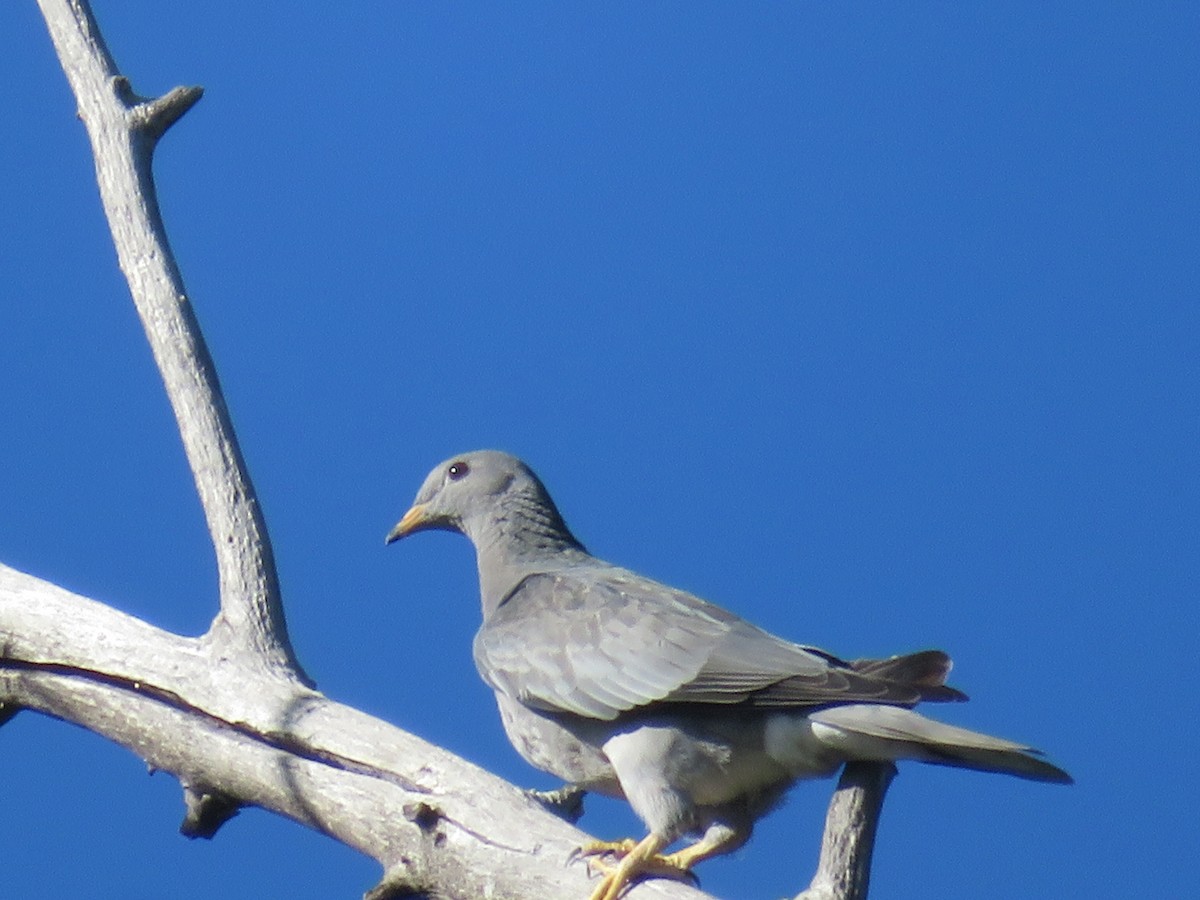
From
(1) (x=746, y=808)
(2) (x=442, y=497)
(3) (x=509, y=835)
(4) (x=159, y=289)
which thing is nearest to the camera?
(3) (x=509, y=835)

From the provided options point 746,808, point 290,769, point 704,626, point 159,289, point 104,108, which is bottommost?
point 290,769

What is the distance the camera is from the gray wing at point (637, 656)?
3.30 metres

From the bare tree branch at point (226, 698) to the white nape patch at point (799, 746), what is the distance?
144 mm

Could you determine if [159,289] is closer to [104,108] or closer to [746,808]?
[104,108]

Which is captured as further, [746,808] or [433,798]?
[746,808]

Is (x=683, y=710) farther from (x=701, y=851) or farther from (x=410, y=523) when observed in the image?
(x=410, y=523)

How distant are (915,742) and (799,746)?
311mm

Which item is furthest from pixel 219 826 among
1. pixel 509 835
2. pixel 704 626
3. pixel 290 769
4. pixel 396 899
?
pixel 704 626

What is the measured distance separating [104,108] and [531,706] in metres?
1.82

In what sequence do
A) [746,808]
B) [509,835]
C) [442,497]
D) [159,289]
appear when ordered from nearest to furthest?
[509,835] → [746,808] → [159,289] → [442,497]

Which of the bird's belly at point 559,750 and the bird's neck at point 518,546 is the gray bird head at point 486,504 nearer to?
the bird's neck at point 518,546

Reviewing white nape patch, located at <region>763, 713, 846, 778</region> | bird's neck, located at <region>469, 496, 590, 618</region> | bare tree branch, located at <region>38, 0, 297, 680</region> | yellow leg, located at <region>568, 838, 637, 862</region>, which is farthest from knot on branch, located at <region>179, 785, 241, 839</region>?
white nape patch, located at <region>763, 713, 846, 778</region>

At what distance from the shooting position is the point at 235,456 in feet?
12.1

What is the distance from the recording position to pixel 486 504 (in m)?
4.50
